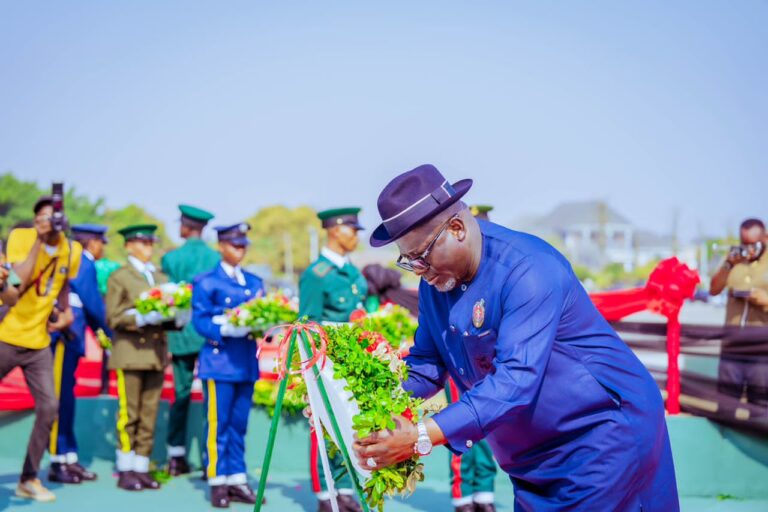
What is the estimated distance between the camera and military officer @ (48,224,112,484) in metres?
7.81

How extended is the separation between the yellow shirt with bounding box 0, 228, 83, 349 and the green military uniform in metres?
1.36

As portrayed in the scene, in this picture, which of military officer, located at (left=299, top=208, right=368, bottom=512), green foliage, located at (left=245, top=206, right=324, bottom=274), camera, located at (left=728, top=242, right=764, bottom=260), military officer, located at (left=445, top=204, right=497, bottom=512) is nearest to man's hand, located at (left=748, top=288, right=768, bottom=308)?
camera, located at (left=728, top=242, right=764, bottom=260)

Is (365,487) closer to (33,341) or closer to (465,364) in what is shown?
(465,364)

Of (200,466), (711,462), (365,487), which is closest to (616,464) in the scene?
(365,487)

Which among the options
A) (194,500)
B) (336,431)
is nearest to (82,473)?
(194,500)

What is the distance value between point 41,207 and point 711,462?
5.73 meters

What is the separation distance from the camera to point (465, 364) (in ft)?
11.2

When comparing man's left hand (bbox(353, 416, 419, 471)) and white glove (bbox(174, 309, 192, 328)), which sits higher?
man's left hand (bbox(353, 416, 419, 471))

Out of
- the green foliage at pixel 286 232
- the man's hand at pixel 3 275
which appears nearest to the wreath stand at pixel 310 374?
the man's hand at pixel 3 275

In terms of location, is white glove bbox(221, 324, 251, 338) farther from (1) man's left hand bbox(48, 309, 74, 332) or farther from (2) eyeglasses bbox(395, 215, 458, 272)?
(2) eyeglasses bbox(395, 215, 458, 272)

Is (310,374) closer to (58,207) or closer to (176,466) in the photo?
(58,207)

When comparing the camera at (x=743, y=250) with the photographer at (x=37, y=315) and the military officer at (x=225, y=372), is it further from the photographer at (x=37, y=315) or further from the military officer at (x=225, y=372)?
the photographer at (x=37, y=315)

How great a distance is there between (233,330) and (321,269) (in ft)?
2.84

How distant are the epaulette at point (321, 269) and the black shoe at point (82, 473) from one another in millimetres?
2958
